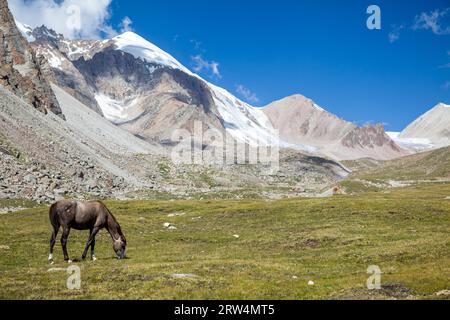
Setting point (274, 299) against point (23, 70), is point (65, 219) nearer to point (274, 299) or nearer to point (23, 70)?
point (274, 299)

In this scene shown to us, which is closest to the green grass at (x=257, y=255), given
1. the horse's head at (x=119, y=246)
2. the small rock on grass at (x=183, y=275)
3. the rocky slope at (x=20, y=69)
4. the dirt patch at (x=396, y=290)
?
the dirt patch at (x=396, y=290)

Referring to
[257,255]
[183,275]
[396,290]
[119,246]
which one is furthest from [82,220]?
[396,290]

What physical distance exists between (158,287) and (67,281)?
186 inches

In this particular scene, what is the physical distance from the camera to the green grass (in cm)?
2244

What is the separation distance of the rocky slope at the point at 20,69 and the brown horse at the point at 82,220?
142173 millimetres

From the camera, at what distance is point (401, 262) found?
3225 cm

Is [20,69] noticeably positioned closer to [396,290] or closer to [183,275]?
[183,275]

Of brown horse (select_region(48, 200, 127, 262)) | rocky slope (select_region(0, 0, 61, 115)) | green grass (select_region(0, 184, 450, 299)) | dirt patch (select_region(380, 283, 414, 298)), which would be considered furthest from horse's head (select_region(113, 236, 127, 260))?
rocky slope (select_region(0, 0, 61, 115))

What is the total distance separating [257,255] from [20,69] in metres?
179

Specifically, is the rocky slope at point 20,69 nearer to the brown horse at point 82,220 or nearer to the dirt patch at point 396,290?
the brown horse at point 82,220

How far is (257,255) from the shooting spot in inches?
1527
